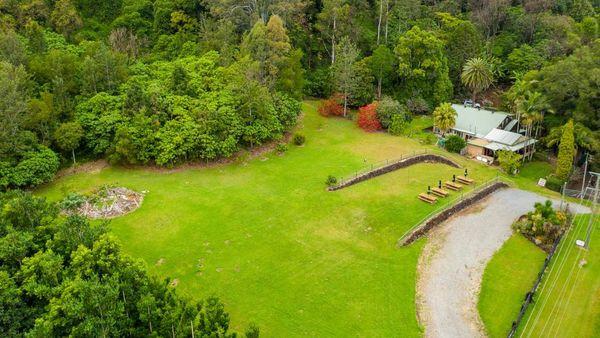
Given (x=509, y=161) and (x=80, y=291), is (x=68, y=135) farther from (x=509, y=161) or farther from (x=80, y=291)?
(x=509, y=161)

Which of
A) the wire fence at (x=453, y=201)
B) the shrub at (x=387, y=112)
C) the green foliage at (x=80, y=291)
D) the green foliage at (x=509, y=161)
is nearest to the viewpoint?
the green foliage at (x=80, y=291)

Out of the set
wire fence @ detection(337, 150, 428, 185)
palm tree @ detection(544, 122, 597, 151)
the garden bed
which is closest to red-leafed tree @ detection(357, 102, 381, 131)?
wire fence @ detection(337, 150, 428, 185)

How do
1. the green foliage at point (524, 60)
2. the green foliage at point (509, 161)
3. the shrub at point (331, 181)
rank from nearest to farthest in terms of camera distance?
the shrub at point (331, 181), the green foliage at point (509, 161), the green foliage at point (524, 60)

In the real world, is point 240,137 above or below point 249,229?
above

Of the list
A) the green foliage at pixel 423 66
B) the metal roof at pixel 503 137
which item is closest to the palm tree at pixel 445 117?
the metal roof at pixel 503 137

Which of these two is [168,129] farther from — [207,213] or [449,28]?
[449,28]

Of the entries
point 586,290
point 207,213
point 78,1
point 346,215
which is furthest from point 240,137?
point 78,1

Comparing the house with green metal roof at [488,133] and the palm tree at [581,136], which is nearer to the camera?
the palm tree at [581,136]

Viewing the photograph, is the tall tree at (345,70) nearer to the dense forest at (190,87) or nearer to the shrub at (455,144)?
the dense forest at (190,87)
